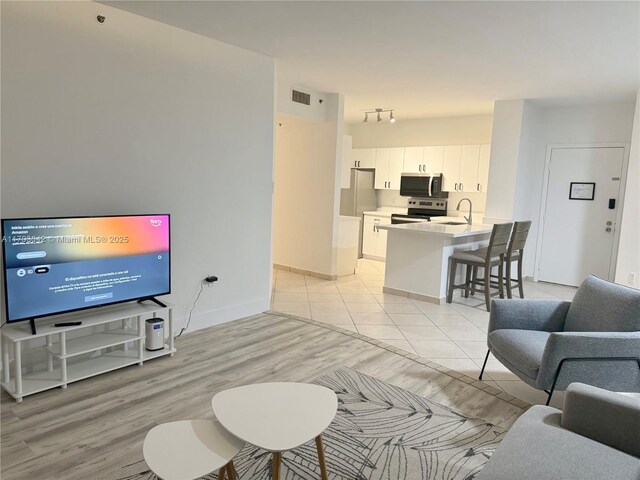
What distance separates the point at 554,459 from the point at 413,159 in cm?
641

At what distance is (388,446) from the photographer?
2.32 m

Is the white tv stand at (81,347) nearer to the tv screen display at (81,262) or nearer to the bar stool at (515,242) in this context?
the tv screen display at (81,262)

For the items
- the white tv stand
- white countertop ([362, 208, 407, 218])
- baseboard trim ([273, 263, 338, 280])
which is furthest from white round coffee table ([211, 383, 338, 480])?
white countertop ([362, 208, 407, 218])

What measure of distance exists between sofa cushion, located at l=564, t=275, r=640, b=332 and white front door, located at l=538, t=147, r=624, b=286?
3.75m

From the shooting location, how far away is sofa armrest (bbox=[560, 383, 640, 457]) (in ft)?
5.65

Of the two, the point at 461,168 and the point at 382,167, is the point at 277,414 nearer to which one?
the point at 461,168

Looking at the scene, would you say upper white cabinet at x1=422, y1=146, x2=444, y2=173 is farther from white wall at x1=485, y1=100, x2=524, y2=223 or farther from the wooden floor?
the wooden floor

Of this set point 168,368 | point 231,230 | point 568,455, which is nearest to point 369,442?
point 568,455

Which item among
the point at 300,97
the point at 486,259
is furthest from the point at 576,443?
the point at 300,97

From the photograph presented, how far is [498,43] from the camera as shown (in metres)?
3.57

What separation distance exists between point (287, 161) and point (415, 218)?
246 cm

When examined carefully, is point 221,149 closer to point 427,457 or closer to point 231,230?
point 231,230

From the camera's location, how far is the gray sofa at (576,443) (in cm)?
154

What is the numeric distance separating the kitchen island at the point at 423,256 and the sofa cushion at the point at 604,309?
196cm
